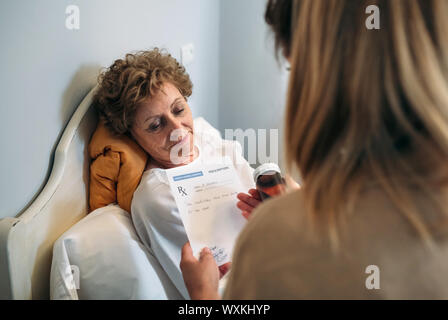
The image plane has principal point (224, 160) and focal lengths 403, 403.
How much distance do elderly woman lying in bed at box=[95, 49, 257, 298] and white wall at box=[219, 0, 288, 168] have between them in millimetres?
1030

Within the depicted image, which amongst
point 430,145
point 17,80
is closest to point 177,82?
point 17,80

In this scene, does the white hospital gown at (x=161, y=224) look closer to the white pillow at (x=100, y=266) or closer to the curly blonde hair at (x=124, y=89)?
the white pillow at (x=100, y=266)

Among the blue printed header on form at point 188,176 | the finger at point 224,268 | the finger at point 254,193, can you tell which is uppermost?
the blue printed header on form at point 188,176

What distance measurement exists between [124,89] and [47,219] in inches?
18.0

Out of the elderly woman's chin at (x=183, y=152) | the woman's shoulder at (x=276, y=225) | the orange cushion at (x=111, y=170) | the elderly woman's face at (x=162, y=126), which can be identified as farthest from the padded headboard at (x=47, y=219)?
Result: the woman's shoulder at (x=276, y=225)

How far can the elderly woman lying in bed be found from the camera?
118cm

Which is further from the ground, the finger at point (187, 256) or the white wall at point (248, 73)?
the white wall at point (248, 73)

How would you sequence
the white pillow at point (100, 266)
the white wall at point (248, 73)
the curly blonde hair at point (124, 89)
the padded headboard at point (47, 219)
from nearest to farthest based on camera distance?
the padded headboard at point (47, 219) → the white pillow at point (100, 266) → the curly blonde hair at point (124, 89) → the white wall at point (248, 73)

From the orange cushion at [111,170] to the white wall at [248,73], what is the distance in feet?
4.12

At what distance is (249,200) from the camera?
1200 mm

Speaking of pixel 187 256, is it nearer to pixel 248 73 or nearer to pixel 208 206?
pixel 208 206

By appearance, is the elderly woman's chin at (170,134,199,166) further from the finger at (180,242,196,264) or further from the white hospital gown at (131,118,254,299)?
the finger at (180,242,196,264)

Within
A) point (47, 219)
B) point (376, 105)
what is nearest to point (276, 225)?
point (376, 105)

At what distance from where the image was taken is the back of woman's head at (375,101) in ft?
1.59
